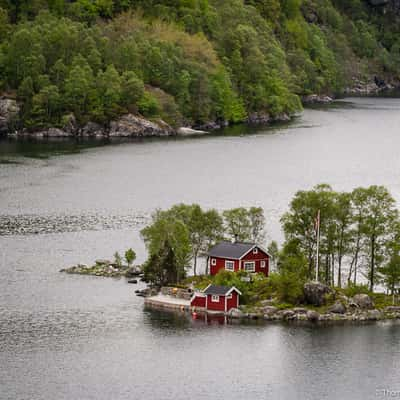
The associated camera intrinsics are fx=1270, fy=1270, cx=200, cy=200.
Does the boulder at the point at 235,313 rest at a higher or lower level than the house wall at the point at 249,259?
lower

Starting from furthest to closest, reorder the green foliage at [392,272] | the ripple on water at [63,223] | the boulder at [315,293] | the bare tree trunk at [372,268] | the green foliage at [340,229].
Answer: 1. the ripple on water at [63,223]
2. the green foliage at [340,229]
3. the bare tree trunk at [372,268]
4. the green foliage at [392,272]
5. the boulder at [315,293]

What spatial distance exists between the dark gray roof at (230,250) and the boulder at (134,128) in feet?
249

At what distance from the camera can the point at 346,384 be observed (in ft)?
204

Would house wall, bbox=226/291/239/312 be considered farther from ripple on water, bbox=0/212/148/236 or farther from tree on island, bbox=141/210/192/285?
ripple on water, bbox=0/212/148/236

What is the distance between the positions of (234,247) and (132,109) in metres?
80.7

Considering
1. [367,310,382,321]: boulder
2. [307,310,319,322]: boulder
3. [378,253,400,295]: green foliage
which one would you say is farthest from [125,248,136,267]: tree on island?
[367,310,382,321]: boulder

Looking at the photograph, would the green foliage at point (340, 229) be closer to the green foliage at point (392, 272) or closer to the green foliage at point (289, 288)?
the green foliage at point (392, 272)

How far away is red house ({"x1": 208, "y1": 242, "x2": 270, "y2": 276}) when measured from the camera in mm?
76875

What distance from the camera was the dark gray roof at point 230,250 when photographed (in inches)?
3031

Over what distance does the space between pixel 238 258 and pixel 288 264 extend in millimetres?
3238

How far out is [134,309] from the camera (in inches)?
2891

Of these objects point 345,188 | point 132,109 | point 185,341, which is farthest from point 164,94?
point 185,341

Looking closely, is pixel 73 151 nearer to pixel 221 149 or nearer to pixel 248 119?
pixel 221 149

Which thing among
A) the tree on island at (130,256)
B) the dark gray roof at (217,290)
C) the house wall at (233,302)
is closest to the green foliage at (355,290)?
the house wall at (233,302)
